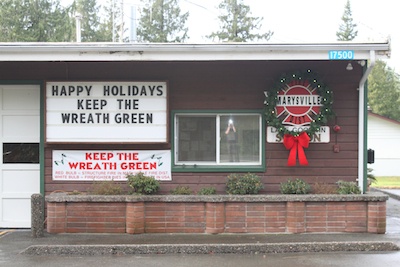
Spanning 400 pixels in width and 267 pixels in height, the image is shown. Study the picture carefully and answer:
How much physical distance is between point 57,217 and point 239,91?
162 inches

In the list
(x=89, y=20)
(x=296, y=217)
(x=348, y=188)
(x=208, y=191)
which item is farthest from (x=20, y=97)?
(x=89, y=20)

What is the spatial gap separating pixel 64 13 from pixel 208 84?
34.0 m

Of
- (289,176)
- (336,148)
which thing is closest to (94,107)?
(289,176)

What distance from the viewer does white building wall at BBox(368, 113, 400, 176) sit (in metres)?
37.8

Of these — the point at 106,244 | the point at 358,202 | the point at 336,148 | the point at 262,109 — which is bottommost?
the point at 106,244

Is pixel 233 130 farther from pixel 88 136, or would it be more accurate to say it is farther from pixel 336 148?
pixel 88 136

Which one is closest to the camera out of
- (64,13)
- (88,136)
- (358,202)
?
(358,202)

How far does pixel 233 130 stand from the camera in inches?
399

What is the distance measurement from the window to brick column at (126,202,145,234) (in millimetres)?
1370

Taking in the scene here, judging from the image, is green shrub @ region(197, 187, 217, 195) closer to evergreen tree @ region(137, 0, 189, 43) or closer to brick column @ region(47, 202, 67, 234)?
brick column @ region(47, 202, 67, 234)

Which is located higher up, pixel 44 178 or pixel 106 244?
pixel 44 178

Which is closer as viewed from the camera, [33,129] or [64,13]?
[33,129]

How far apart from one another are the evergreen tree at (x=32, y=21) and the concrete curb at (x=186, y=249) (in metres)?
31.3

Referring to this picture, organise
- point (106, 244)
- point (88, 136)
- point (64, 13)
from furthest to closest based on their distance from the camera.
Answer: point (64, 13), point (88, 136), point (106, 244)
